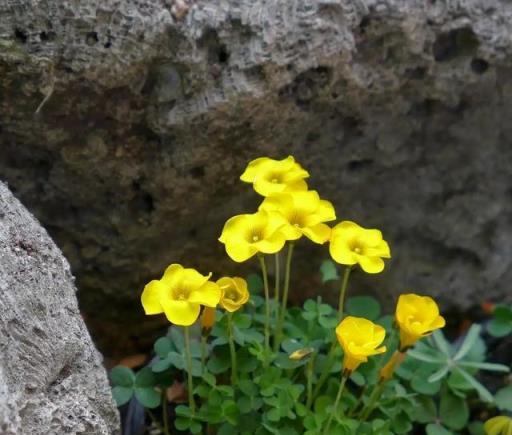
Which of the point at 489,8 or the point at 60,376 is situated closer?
the point at 60,376

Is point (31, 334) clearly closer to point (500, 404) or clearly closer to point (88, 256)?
point (88, 256)

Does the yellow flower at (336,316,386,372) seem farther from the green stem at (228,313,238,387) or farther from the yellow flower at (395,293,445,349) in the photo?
the green stem at (228,313,238,387)

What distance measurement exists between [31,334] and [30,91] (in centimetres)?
52

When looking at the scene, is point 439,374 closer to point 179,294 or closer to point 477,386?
point 477,386

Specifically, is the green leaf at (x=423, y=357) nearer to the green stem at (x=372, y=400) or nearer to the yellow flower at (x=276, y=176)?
the green stem at (x=372, y=400)

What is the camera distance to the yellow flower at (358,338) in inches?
50.5

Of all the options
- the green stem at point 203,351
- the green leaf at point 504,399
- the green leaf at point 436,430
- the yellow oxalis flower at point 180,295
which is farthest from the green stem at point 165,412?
the green leaf at point 504,399

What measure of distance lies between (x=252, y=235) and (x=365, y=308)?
504 millimetres

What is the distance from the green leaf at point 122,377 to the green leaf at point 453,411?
0.58 metres

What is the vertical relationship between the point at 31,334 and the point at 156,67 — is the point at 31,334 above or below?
below

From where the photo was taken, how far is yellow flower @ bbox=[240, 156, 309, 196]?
139 cm

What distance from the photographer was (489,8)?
171 cm

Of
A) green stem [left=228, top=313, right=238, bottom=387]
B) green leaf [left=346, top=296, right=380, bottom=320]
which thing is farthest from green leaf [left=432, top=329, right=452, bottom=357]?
green stem [left=228, top=313, right=238, bottom=387]

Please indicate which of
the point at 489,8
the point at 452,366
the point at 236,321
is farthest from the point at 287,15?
the point at 452,366
